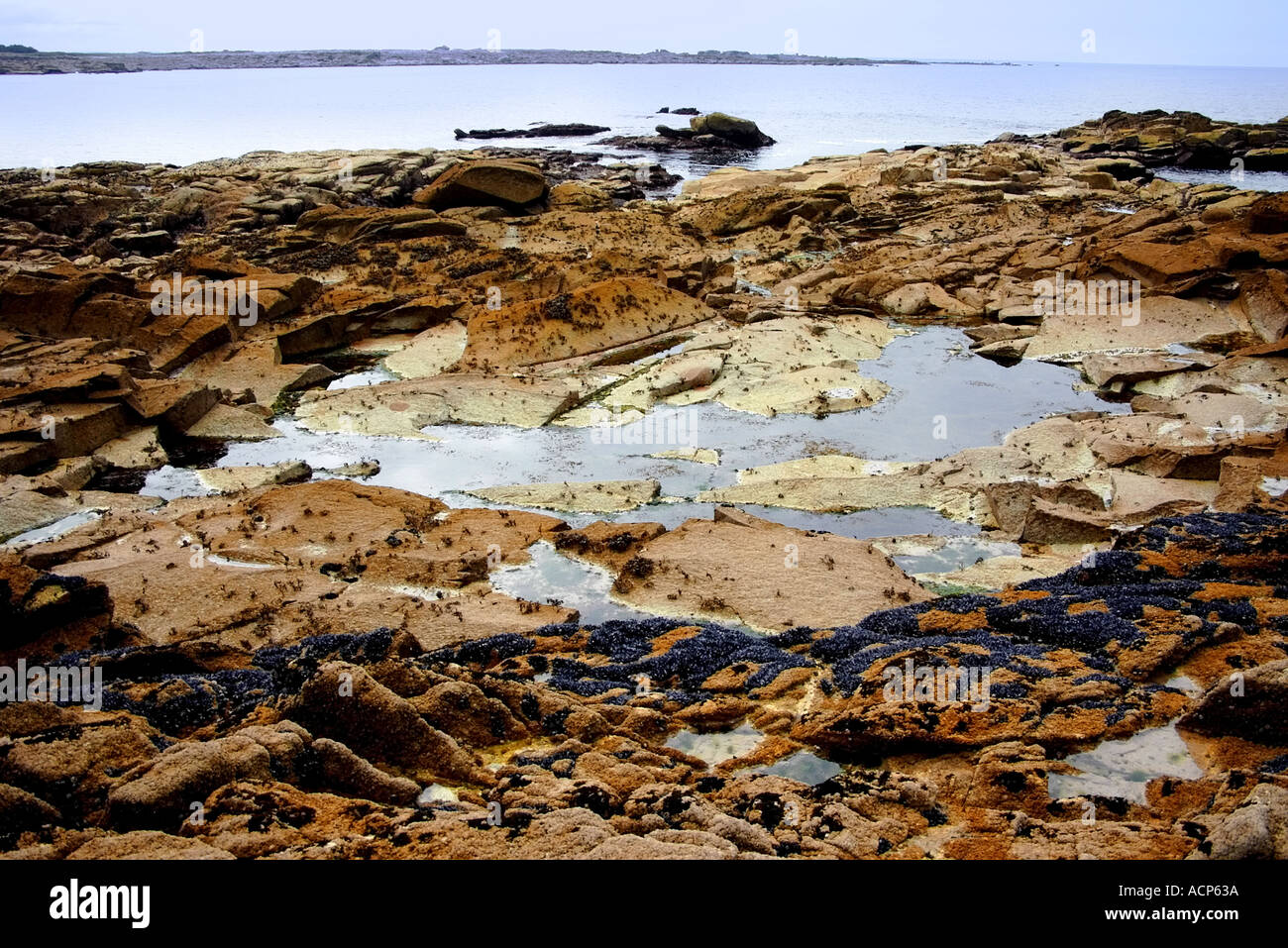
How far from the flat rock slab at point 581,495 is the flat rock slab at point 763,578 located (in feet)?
6.04

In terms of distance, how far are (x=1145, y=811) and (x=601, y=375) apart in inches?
702

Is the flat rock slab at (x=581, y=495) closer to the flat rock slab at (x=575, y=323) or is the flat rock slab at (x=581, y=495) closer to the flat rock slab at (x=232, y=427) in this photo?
the flat rock slab at (x=232, y=427)

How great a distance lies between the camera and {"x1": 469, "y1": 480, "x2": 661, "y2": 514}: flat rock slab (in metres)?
16.4

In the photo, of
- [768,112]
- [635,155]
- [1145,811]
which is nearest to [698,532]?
[1145,811]

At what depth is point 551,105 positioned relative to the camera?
124m

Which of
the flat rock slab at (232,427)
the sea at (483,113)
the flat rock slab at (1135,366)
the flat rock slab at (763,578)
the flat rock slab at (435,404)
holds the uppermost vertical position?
the sea at (483,113)

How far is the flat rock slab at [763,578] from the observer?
12.5 m

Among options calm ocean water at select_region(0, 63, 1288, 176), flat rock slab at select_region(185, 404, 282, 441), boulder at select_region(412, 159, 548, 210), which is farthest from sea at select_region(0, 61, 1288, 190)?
flat rock slab at select_region(185, 404, 282, 441)

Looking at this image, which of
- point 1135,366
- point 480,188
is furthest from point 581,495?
point 480,188

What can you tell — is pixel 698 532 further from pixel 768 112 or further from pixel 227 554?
pixel 768 112

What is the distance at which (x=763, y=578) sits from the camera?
43.5 feet

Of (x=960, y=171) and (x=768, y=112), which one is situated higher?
(x=768, y=112)

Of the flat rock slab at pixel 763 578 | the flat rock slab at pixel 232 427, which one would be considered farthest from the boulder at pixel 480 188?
the flat rock slab at pixel 763 578
